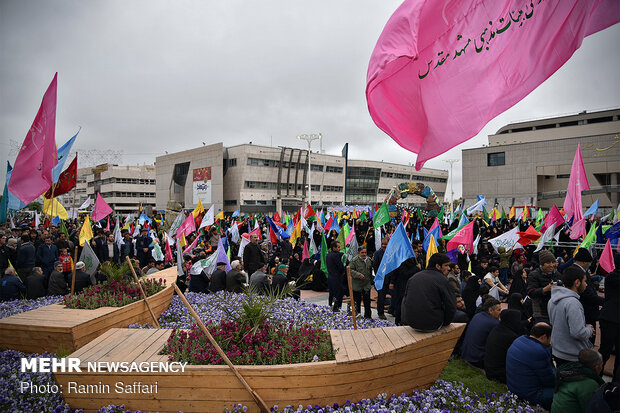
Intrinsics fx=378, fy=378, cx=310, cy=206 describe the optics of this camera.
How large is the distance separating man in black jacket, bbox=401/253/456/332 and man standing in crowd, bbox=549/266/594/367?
1399 millimetres

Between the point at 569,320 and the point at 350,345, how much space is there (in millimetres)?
2854

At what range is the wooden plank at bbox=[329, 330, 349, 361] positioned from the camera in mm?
4562

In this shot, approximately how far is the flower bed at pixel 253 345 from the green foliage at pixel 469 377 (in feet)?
7.35

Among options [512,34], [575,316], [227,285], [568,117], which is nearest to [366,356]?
[575,316]

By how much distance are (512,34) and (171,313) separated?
8.86 metres

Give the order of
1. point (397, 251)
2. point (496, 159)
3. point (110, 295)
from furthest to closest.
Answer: point (496, 159), point (397, 251), point (110, 295)

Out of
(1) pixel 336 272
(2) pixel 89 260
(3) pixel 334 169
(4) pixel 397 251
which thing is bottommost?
(1) pixel 336 272

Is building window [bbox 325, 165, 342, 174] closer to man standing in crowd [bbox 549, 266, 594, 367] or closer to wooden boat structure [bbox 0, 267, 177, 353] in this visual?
wooden boat structure [bbox 0, 267, 177, 353]

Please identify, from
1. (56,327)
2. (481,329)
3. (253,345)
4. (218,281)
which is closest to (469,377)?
(481,329)

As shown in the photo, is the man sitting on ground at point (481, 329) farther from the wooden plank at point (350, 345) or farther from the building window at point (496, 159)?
the building window at point (496, 159)

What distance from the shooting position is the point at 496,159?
205 feet

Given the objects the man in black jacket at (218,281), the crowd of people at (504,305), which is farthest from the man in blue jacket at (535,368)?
the man in black jacket at (218,281)

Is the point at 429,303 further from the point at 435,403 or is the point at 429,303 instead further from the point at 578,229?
the point at 578,229

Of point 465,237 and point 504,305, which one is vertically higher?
point 465,237
